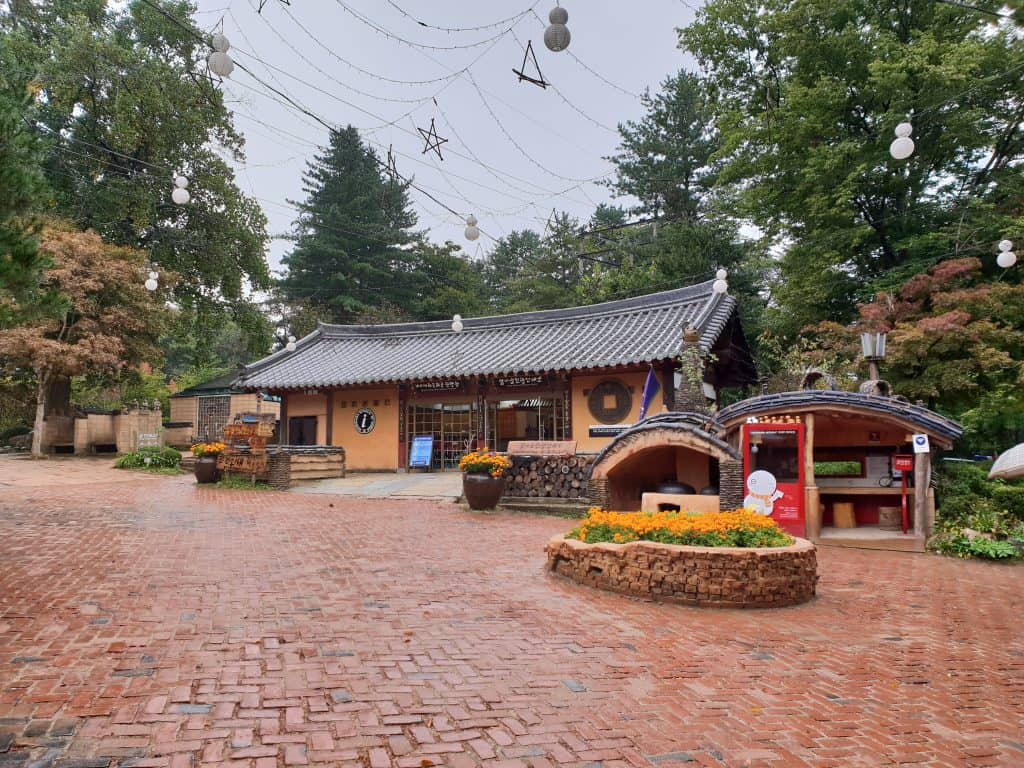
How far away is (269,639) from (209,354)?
3399cm

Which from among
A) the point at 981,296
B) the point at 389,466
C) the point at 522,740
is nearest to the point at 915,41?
the point at 981,296

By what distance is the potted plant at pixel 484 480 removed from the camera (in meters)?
11.8

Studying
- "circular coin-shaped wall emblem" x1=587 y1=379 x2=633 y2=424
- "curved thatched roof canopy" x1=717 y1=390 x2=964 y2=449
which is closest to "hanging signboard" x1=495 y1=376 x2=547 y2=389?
"circular coin-shaped wall emblem" x1=587 y1=379 x2=633 y2=424

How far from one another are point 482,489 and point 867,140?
1463 cm

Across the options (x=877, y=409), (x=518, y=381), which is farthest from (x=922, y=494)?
(x=518, y=381)

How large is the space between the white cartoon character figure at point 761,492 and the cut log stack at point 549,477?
3239mm

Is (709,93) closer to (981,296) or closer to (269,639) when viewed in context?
(981,296)

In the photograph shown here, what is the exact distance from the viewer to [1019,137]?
1683 centimetres

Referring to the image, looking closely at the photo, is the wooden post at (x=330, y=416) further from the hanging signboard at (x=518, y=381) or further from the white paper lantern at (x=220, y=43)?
the white paper lantern at (x=220, y=43)

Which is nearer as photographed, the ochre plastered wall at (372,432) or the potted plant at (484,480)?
the potted plant at (484,480)

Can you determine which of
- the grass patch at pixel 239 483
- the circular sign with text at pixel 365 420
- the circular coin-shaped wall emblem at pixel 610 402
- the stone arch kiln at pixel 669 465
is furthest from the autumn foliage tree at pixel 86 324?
the stone arch kiln at pixel 669 465

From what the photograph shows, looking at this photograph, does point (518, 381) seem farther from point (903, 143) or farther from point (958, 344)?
point (903, 143)

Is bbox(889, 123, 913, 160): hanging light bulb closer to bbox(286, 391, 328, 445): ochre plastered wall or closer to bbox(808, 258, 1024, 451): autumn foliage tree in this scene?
bbox(808, 258, 1024, 451): autumn foliage tree

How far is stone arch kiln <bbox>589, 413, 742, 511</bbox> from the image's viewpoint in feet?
31.0
